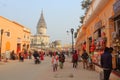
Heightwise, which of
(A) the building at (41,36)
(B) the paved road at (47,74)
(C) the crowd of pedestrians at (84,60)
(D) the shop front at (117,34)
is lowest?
(B) the paved road at (47,74)

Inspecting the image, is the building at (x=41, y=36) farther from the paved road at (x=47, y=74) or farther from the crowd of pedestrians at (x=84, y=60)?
the paved road at (x=47, y=74)

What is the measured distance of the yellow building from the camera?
47.6m

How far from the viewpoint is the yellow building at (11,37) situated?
4759cm

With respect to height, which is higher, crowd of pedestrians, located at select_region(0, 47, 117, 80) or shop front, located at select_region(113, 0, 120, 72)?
shop front, located at select_region(113, 0, 120, 72)

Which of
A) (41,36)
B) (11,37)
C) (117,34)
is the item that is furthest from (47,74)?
(41,36)

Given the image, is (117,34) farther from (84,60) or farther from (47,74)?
(84,60)

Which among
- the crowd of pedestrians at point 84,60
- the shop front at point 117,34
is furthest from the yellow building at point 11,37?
the shop front at point 117,34

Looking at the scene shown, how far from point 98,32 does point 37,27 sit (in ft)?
411

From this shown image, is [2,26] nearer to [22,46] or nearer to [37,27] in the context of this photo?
[22,46]

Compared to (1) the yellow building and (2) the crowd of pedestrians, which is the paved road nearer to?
(2) the crowd of pedestrians

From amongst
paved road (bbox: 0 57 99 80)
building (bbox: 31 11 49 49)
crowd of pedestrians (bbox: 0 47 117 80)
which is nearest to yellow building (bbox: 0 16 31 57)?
crowd of pedestrians (bbox: 0 47 117 80)

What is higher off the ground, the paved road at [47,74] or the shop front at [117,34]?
the shop front at [117,34]

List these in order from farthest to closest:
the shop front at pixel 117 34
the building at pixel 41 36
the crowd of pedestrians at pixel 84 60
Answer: the building at pixel 41 36
the shop front at pixel 117 34
the crowd of pedestrians at pixel 84 60

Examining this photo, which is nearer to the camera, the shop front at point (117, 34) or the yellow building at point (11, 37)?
the shop front at point (117, 34)
